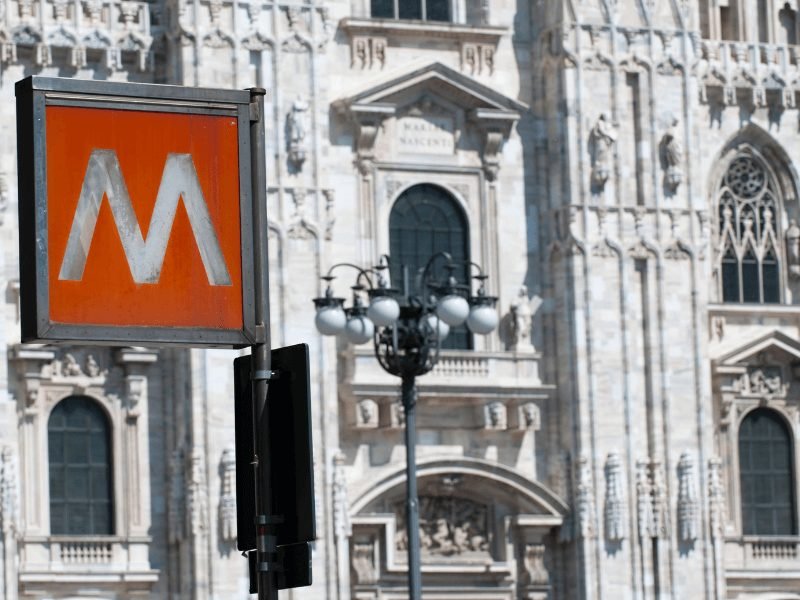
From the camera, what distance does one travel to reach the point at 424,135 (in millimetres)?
35594

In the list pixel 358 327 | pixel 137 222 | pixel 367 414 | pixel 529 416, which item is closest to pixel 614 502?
pixel 529 416

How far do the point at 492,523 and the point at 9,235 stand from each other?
7.97 m

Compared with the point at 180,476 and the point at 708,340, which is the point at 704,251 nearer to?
the point at 708,340

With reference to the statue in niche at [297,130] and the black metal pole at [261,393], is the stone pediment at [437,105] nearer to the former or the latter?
the statue in niche at [297,130]

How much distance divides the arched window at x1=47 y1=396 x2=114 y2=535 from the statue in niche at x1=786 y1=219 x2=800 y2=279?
35.7 ft

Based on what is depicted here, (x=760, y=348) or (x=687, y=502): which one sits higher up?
(x=760, y=348)

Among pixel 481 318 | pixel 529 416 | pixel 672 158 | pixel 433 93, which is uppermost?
pixel 433 93

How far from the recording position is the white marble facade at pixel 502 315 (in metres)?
33.4

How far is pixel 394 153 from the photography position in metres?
35.2

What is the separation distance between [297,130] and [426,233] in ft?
8.58

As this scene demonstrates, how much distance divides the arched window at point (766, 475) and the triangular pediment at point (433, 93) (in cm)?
605

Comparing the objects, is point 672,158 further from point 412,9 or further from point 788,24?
point 412,9

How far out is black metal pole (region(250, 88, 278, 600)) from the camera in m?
9.73

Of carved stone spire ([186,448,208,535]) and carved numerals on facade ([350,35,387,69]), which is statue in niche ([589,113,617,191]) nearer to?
carved numerals on facade ([350,35,387,69])
